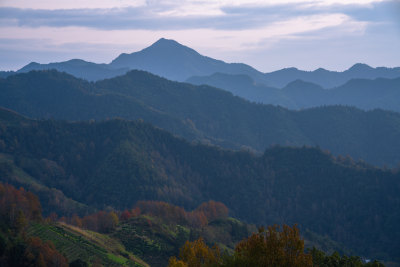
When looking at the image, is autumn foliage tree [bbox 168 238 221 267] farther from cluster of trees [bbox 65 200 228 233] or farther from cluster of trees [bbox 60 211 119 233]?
cluster of trees [bbox 65 200 228 233]

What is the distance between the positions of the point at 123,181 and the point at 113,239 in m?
Answer: 95.5

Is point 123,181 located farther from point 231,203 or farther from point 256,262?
point 256,262

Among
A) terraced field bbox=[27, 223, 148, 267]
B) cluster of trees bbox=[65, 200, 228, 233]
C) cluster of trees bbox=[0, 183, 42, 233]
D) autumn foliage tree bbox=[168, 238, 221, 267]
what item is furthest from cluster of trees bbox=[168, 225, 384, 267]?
cluster of trees bbox=[65, 200, 228, 233]

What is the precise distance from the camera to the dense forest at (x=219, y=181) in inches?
5915

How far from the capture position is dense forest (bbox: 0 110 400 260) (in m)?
150

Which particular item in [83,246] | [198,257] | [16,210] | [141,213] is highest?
[198,257]

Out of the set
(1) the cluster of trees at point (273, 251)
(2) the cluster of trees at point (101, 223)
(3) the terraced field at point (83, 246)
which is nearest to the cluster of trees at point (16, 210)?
(3) the terraced field at point (83, 246)

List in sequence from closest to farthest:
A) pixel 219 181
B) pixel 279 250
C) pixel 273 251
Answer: pixel 279 250, pixel 273 251, pixel 219 181

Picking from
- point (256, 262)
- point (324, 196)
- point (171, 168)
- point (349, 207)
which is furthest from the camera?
point (171, 168)

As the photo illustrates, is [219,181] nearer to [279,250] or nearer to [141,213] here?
[141,213]

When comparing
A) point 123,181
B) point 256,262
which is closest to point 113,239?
point 256,262

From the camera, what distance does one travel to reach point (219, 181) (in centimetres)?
19175

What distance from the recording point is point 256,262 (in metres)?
25.5

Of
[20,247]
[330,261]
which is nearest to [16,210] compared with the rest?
[20,247]
